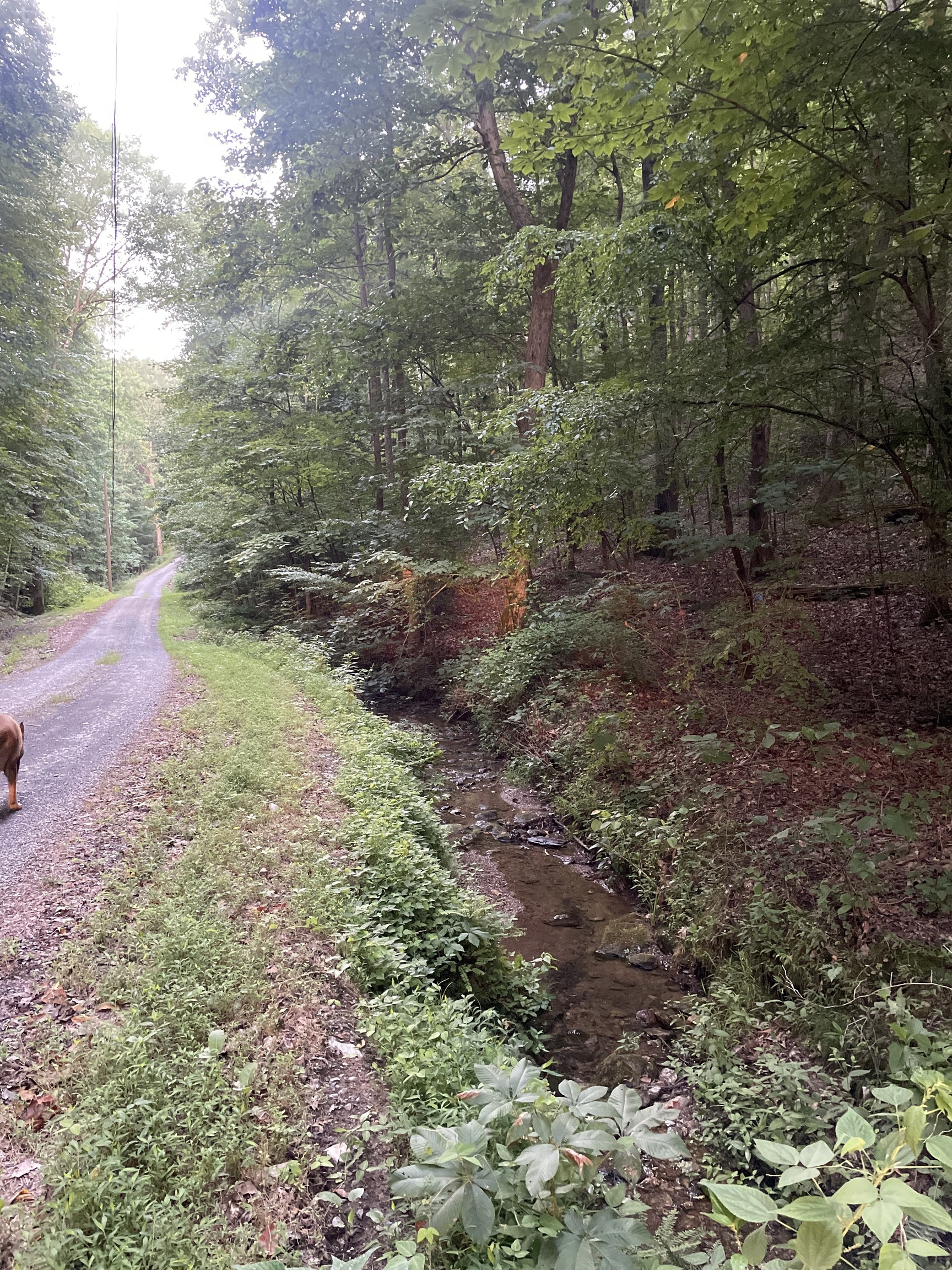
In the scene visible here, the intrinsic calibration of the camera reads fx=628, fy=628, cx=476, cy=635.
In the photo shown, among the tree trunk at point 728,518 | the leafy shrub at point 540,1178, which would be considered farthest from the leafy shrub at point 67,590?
the leafy shrub at point 540,1178

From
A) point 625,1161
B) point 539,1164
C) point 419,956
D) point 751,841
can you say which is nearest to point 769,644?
point 751,841

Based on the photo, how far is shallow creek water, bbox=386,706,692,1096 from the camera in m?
4.20

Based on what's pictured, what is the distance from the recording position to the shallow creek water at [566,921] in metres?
4.20

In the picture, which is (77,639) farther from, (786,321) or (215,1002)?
(786,321)

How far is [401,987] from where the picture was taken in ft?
12.5

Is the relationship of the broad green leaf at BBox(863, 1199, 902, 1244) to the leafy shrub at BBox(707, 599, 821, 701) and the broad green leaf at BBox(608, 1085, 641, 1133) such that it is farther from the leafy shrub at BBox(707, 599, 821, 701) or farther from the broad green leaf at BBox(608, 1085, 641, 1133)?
the leafy shrub at BBox(707, 599, 821, 701)

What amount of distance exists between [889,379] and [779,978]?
215 inches

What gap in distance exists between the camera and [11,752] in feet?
17.8

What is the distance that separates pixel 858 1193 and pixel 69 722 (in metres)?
9.48

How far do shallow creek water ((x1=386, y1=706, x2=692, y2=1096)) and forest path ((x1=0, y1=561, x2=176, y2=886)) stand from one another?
12.1ft

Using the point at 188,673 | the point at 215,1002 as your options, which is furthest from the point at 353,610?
the point at 215,1002

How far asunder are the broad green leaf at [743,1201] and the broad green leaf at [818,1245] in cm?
6

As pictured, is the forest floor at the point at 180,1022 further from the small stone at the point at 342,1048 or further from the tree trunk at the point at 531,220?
the tree trunk at the point at 531,220

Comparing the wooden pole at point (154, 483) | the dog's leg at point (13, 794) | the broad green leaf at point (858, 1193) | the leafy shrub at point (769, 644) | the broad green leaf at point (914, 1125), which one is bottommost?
the dog's leg at point (13, 794)
